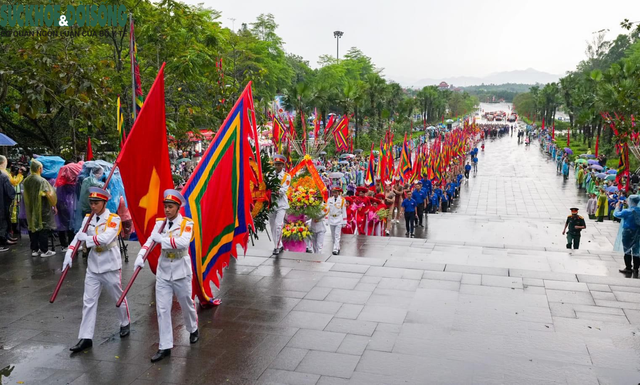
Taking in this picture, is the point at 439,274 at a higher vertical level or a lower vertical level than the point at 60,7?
lower

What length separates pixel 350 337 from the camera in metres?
6.04

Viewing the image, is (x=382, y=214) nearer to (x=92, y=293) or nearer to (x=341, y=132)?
(x=92, y=293)

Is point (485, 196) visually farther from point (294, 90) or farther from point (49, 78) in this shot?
point (49, 78)

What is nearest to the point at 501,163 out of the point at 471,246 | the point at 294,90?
the point at 294,90

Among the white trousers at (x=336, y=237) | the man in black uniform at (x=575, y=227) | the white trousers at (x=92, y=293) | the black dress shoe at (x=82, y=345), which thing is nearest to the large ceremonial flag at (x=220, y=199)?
the white trousers at (x=92, y=293)

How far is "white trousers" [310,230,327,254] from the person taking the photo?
34.3ft

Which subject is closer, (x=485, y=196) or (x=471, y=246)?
(x=471, y=246)

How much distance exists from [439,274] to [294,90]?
27058 mm

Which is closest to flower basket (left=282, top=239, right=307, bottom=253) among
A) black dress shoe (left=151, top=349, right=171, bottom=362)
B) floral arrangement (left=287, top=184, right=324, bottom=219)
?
floral arrangement (left=287, top=184, right=324, bottom=219)

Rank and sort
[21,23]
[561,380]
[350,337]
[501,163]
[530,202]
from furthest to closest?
1. [501,163]
2. [530,202]
3. [21,23]
4. [350,337]
5. [561,380]

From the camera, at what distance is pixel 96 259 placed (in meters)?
5.77

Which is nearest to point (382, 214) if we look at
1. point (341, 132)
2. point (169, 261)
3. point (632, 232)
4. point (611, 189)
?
point (632, 232)

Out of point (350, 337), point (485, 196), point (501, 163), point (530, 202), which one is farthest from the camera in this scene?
point (501, 163)

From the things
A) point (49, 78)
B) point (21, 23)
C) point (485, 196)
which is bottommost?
point (485, 196)
